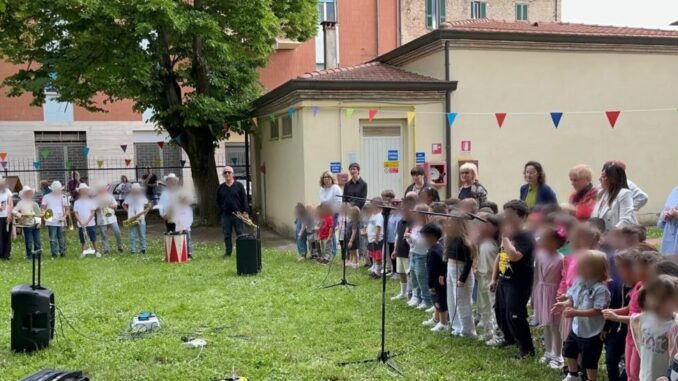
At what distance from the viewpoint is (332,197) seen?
35.4 feet

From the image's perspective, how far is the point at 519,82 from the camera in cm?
1437

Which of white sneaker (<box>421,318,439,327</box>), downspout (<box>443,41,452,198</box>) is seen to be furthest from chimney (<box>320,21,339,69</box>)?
white sneaker (<box>421,318,439,327</box>)

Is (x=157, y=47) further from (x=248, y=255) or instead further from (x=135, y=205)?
(x=248, y=255)

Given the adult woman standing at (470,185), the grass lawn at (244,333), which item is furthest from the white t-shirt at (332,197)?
the adult woman standing at (470,185)

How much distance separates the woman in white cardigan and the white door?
7955 mm

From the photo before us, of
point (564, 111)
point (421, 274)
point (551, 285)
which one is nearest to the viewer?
point (551, 285)

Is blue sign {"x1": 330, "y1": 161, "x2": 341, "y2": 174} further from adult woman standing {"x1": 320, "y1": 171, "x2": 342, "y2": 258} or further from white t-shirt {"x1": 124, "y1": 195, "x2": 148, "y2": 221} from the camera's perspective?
white t-shirt {"x1": 124, "y1": 195, "x2": 148, "y2": 221}

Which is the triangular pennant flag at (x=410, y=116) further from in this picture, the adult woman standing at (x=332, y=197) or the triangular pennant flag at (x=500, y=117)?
the adult woman standing at (x=332, y=197)

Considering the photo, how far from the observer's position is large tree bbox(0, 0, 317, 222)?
541 inches

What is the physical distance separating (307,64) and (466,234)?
2386 cm

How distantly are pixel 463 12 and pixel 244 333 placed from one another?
97.0 feet

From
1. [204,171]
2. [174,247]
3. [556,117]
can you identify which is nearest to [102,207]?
[174,247]

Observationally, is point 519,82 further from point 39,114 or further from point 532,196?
point 39,114

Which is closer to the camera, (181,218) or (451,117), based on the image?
(181,218)
